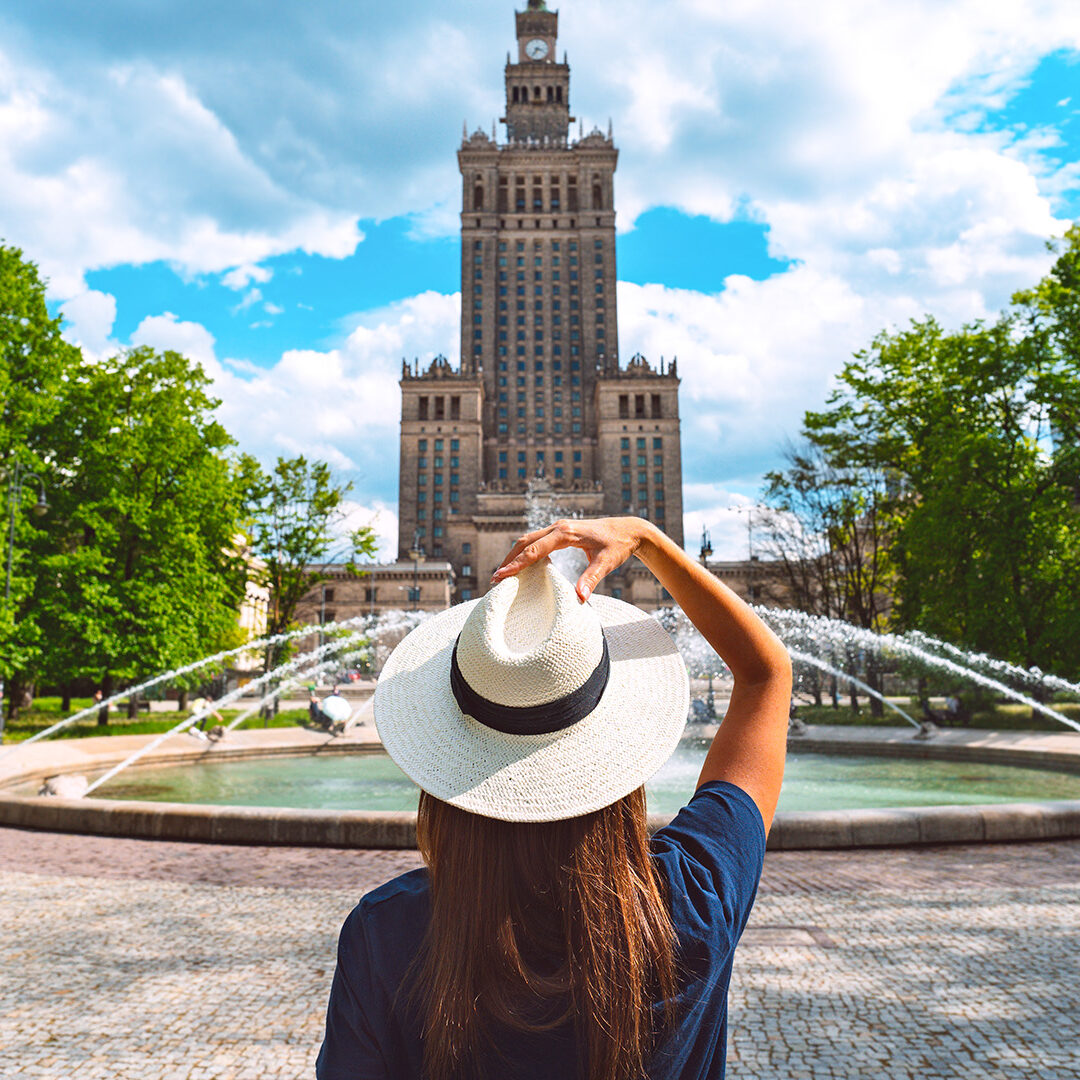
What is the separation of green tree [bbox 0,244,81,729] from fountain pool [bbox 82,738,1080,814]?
7087 millimetres

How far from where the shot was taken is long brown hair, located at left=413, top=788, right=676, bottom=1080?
4.88ft

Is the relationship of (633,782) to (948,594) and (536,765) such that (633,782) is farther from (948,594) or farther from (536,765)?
(948,594)

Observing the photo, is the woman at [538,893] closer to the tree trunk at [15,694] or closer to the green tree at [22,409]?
the green tree at [22,409]

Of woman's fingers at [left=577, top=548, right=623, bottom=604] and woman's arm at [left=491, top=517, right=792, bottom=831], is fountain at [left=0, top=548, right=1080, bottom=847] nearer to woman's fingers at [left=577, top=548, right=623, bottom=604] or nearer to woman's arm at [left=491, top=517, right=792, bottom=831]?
woman's arm at [left=491, top=517, right=792, bottom=831]

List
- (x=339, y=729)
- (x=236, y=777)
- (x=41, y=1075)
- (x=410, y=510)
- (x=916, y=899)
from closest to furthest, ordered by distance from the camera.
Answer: (x=41, y=1075) → (x=916, y=899) → (x=236, y=777) → (x=339, y=729) → (x=410, y=510)

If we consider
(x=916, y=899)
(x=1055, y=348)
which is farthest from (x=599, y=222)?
(x=916, y=899)

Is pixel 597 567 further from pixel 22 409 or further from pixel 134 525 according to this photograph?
pixel 134 525

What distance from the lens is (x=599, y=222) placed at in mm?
130000

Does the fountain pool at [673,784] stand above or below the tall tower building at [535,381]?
below

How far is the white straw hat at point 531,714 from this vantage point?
5.02 ft

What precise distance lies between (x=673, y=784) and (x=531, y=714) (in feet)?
48.7

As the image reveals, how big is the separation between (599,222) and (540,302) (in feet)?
52.3

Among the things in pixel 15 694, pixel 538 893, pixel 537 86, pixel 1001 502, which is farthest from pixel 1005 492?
pixel 537 86

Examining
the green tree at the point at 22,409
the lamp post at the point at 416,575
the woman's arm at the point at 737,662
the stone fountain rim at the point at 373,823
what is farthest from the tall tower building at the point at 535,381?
the woman's arm at the point at 737,662
